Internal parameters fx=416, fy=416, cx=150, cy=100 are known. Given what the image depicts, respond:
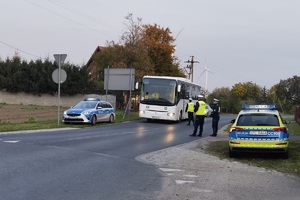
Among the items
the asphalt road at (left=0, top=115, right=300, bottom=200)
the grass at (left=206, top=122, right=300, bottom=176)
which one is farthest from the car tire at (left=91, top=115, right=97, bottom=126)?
the grass at (left=206, top=122, right=300, bottom=176)

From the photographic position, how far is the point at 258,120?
12.3 m

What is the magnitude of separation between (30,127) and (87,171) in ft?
40.7

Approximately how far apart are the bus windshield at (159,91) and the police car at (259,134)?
16.5m

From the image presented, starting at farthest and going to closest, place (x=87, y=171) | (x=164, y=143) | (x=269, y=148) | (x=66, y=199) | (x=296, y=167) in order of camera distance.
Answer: (x=164, y=143) < (x=269, y=148) < (x=296, y=167) < (x=87, y=171) < (x=66, y=199)

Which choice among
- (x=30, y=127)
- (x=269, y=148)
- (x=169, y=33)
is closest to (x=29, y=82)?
(x=169, y=33)

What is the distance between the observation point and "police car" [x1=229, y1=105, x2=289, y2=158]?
1187 centimetres

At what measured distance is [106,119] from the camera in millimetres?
27078

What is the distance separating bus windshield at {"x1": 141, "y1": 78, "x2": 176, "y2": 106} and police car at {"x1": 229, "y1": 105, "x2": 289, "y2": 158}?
16.5 meters

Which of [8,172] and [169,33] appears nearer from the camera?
[8,172]

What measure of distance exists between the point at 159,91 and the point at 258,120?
1716 centimetres

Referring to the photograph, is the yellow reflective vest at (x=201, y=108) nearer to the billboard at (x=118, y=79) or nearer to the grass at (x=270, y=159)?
the grass at (x=270, y=159)

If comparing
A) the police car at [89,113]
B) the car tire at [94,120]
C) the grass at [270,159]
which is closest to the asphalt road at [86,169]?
the grass at [270,159]

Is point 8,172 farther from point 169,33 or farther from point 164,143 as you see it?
point 169,33

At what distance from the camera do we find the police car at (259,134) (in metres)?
11.9
